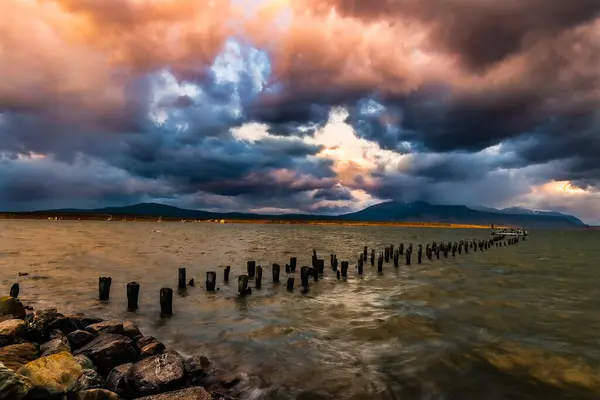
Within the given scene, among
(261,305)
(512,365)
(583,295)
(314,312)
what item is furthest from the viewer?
(583,295)

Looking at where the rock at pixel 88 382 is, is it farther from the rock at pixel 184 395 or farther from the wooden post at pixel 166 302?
the wooden post at pixel 166 302

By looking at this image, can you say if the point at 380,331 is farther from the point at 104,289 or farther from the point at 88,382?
the point at 104,289

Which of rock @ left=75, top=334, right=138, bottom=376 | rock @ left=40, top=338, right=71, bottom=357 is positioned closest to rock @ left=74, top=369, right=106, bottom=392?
rock @ left=75, top=334, right=138, bottom=376

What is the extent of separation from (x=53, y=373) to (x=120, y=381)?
1.44m

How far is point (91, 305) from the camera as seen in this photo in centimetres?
1817

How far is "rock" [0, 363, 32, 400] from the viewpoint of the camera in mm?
5953

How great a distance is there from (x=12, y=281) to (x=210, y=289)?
1296 centimetres

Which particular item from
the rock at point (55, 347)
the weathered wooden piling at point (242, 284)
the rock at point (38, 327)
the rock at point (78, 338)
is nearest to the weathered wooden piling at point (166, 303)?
the weathered wooden piling at point (242, 284)

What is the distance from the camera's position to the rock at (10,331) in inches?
364

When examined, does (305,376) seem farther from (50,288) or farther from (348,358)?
(50,288)

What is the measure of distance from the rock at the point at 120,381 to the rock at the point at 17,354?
6.09ft

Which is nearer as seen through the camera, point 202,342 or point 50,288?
point 202,342

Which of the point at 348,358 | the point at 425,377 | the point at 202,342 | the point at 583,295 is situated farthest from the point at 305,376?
the point at 583,295

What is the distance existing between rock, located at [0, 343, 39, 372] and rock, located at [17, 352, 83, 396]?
1.38m
